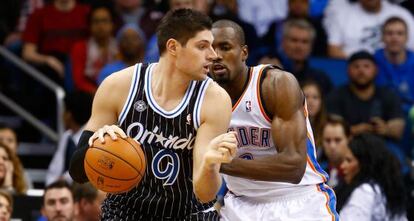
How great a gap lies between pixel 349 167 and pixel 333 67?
3.35 m

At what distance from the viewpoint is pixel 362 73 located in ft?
37.8

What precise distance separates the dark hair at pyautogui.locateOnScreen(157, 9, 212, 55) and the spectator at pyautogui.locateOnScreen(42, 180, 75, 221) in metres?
3.30

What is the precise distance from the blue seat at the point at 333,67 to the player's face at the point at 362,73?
0.93m

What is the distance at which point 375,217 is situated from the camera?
914 centimetres

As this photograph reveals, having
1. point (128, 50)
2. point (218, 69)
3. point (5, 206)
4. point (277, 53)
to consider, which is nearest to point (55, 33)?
point (128, 50)

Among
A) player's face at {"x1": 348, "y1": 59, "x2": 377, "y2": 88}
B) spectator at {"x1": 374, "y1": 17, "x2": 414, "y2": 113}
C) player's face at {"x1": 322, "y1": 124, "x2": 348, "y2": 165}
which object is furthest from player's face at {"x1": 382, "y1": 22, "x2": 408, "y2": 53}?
player's face at {"x1": 322, "y1": 124, "x2": 348, "y2": 165}

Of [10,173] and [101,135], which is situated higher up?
[101,135]

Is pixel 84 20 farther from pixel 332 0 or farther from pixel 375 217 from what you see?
pixel 375 217

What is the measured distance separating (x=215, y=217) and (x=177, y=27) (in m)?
1.25

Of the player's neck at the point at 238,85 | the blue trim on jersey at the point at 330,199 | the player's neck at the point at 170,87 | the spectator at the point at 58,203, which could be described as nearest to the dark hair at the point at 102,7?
the spectator at the point at 58,203

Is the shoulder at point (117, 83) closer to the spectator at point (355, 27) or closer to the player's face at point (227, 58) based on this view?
the player's face at point (227, 58)

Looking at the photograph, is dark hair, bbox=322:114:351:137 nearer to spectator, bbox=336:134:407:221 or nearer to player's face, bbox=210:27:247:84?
spectator, bbox=336:134:407:221

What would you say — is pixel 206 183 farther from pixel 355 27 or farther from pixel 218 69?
pixel 355 27

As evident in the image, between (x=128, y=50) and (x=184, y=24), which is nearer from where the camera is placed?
(x=184, y=24)
